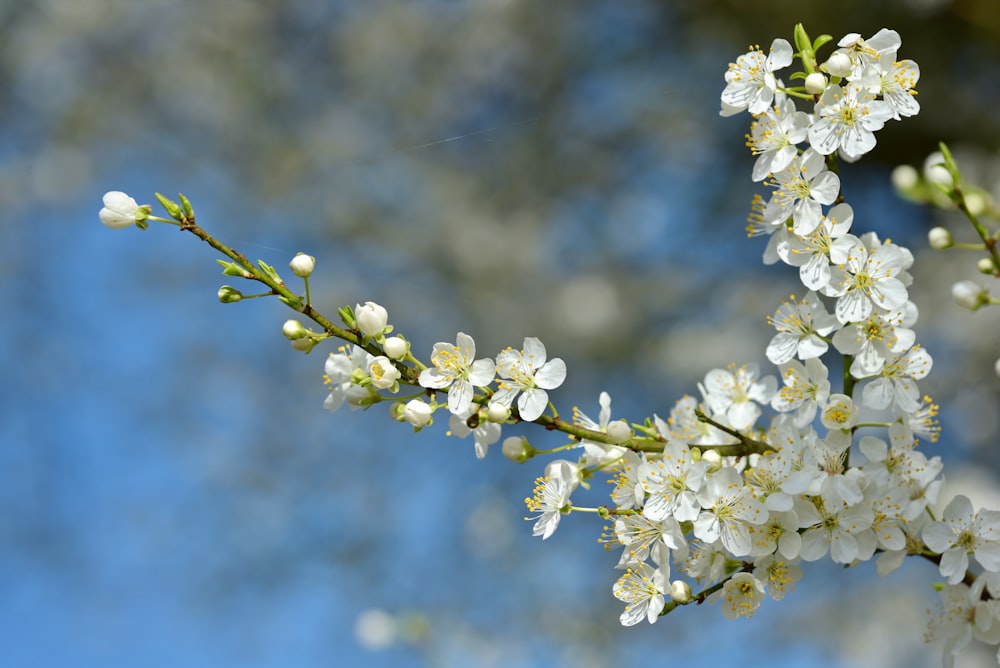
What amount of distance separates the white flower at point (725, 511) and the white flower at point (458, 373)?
159mm

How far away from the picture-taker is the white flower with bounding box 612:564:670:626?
0.54 m

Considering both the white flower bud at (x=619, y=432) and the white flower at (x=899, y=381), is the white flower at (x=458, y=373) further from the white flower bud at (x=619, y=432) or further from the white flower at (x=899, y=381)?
the white flower at (x=899, y=381)

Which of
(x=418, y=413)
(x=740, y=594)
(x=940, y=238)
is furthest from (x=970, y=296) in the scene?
(x=418, y=413)

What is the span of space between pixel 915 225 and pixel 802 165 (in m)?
2.25

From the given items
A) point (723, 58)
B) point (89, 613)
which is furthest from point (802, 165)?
point (89, 613)

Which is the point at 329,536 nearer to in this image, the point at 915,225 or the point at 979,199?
the point at 915,225

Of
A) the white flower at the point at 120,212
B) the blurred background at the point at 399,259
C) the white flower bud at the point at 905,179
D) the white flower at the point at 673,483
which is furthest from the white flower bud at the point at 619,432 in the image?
the blurred background at the point at 399,259

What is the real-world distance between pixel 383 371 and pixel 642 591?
0.73 ft

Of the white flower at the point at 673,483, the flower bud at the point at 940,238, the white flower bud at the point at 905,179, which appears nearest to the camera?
the white flower at the point at 673,483

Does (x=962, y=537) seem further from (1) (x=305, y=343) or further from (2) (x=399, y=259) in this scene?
(2) (x=399, y=259)

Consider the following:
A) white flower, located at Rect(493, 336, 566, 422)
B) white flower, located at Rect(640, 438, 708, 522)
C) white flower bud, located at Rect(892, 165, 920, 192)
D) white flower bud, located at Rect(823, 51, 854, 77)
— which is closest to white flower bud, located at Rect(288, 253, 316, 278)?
white flower, located at Rect(493, 336, 566, 422)

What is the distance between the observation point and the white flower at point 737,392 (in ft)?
2.10

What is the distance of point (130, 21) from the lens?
3.02 metres

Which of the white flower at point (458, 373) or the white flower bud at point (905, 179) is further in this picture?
the white flower bud at point (905, 179)
